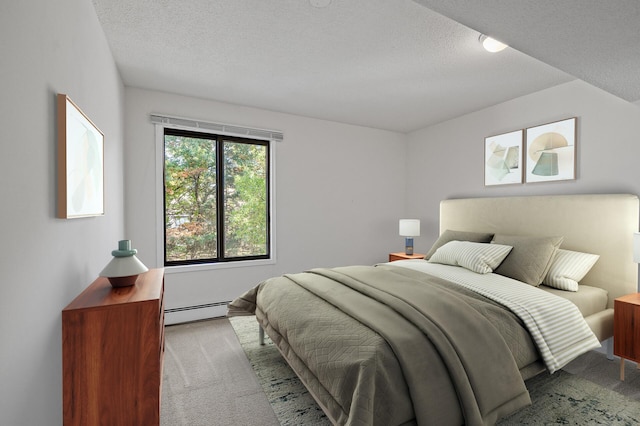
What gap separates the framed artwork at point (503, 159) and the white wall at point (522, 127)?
0.23 ft

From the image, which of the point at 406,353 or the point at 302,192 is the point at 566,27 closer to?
the point at 406,353

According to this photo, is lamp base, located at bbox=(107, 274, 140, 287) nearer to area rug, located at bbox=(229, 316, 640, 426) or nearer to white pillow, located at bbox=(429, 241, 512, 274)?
area rug, located at bbox=(229, 316, 640, 426)

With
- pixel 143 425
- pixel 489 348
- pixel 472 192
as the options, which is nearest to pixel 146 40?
pixel 143 425

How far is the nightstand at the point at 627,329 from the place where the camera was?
6.95 feet

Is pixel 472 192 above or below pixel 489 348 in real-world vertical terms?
above

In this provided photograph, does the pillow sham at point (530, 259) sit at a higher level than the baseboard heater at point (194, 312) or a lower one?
higher

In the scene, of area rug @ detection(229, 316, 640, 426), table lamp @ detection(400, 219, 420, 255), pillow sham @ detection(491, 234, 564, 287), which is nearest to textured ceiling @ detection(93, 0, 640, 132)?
pillow sham @ detection(491, 234, 564, 287)

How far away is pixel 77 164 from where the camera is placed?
1.47m

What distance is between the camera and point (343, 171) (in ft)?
14.4

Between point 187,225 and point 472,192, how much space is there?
3452 millimetres

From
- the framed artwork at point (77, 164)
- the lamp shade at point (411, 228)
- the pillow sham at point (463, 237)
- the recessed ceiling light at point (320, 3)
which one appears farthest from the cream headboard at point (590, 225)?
the framed artwork at point (77, 164)

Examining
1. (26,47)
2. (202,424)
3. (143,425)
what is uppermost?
(26,47)

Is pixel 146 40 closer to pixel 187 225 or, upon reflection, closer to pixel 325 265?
pixel 187 225

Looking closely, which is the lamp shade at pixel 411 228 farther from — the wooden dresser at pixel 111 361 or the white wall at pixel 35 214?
A: the white wall at pixel 35 214
